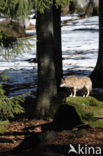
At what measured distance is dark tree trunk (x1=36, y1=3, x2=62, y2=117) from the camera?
8547mm

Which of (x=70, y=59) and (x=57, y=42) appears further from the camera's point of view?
(x=70, y=59)

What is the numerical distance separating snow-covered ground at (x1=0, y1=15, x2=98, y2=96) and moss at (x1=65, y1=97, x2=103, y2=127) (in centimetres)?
231

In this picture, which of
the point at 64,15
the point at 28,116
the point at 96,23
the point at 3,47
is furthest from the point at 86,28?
the point at 3,47

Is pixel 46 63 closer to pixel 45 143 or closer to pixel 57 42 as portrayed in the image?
pixel 57 42

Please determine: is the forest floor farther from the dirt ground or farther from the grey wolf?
the grey wolf

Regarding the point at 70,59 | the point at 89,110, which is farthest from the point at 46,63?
the point at 70,59

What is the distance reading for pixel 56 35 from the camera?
35.8 ft

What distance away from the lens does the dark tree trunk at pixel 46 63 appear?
855 centimetres

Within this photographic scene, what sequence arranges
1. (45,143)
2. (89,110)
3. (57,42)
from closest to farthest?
1. (45,143)
2. (89,110)
3. (57,42)

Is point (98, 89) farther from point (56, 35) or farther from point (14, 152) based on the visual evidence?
point (14, 152)

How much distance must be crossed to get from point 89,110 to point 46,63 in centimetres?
208

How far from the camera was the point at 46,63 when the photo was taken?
8672mm

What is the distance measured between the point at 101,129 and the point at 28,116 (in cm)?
330

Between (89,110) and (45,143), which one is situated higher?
(45,143)
